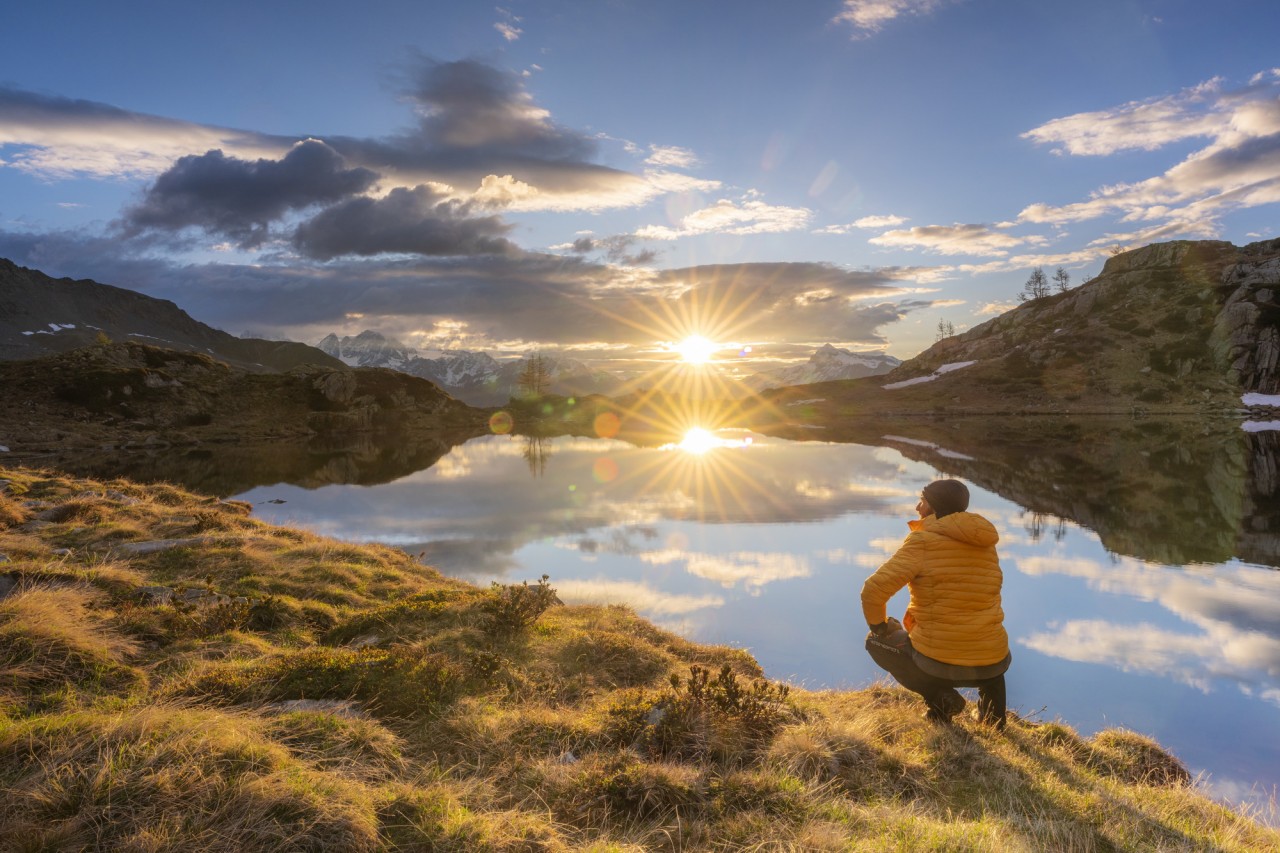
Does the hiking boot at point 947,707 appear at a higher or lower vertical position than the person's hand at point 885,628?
lower

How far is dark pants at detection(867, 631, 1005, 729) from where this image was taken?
328 inches

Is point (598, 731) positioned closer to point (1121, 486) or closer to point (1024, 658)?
point (1024, 658)

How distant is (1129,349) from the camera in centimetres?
14688

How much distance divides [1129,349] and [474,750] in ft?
602

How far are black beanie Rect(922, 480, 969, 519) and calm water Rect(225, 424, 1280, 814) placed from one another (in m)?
5.34

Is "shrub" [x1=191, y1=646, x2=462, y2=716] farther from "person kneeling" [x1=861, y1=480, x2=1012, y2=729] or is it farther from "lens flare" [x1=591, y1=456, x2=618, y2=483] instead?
"lens flare" [x1=591, y1=456, x2=618, y2=483]

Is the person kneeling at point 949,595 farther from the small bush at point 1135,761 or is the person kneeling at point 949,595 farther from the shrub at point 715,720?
the shrub at point 715,720

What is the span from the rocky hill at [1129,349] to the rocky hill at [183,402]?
9851cm

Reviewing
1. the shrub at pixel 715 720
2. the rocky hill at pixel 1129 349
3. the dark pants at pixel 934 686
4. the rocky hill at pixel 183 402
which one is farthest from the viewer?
the rocky hill at pixel 1129 349

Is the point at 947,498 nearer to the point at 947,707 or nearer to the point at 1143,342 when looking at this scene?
the point at 947,707

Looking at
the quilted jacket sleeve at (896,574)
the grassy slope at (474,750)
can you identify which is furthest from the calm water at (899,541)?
the quilted jacket sleeve at (896,574)

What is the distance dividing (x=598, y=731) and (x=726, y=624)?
27.5 feet

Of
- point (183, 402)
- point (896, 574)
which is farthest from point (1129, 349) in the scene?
point (183, 402)

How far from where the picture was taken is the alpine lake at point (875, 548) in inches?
474
